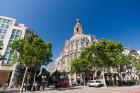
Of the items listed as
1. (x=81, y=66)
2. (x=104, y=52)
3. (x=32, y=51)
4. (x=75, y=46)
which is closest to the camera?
(x=32, y=51)

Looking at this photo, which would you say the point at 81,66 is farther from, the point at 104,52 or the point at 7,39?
the point at 7,39

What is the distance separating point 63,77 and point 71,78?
952cm

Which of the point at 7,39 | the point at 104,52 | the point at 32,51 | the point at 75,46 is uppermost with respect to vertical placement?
the point at 75,46

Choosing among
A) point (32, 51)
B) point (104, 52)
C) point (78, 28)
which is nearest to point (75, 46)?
point (78, 28)

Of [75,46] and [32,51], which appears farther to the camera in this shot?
[75,46]

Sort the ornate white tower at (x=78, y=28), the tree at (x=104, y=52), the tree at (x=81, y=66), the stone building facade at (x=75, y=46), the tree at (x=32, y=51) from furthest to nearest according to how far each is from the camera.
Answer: the ornate white tower at (x=78, y=28) → the stone building facade at (x=75, y=46) → the tree at (x=81, y=66) → the tree at (x=104, y=52) → the tree at (x=32, y=51)

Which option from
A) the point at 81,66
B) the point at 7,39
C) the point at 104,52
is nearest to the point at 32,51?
the point at 104,52

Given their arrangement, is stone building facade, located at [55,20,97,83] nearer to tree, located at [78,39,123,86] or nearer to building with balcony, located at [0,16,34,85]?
building with balcony, located at [0,16,34,85]

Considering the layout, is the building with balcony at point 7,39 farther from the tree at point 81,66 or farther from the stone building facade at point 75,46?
the stone building facade at point 75,46

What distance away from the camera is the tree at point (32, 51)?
28359mm

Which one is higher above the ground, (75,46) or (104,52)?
(75,46)

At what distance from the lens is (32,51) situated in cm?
2864

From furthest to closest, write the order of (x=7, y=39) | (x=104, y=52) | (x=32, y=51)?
1. (x=7, y=39)
2. (x=104, y=52)
3. (x=32, y=51)

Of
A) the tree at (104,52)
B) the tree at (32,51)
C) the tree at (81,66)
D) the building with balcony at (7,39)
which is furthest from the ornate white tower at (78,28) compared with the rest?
the tree at (32,51)
